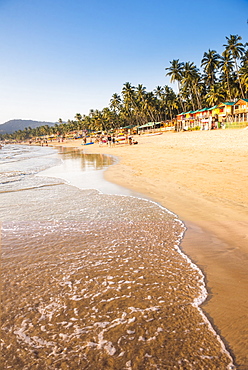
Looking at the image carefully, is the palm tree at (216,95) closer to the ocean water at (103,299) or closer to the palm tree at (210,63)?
the palm tree at (210,63)

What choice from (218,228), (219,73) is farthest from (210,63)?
(218,228)

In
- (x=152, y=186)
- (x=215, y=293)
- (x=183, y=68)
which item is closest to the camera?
(x=215, y=293)

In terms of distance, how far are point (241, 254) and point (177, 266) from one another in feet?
3.89

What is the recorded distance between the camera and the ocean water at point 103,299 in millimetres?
1999

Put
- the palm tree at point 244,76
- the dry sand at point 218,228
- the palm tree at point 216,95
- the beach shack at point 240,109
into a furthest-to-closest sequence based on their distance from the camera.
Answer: the palm tree at point 216,95 < the palm tree at point 244,76 < the beach shack at point 240,109 < the dry sand at point 218,228

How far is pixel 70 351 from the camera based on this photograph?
80.7 inches

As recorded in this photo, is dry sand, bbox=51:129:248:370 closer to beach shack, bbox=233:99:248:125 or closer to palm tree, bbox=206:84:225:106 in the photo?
beach shack, bbox=233:99:248:125

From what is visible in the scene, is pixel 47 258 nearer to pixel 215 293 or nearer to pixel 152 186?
pixel 215 293

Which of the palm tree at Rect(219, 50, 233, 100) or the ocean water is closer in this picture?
the ocean water

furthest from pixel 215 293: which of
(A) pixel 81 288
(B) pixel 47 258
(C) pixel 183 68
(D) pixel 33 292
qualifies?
(C) pixel 183 68

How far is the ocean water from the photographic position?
6.56ft

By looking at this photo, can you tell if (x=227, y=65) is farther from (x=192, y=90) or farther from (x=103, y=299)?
(x=103, y=299)

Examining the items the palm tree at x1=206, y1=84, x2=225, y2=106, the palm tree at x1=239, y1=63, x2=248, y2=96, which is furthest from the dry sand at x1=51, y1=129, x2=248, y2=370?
the palm tree at x1=206, y1=84, x2=225, y2=106

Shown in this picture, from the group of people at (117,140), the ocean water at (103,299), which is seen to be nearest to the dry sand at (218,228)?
the ocean water at (103,299)
